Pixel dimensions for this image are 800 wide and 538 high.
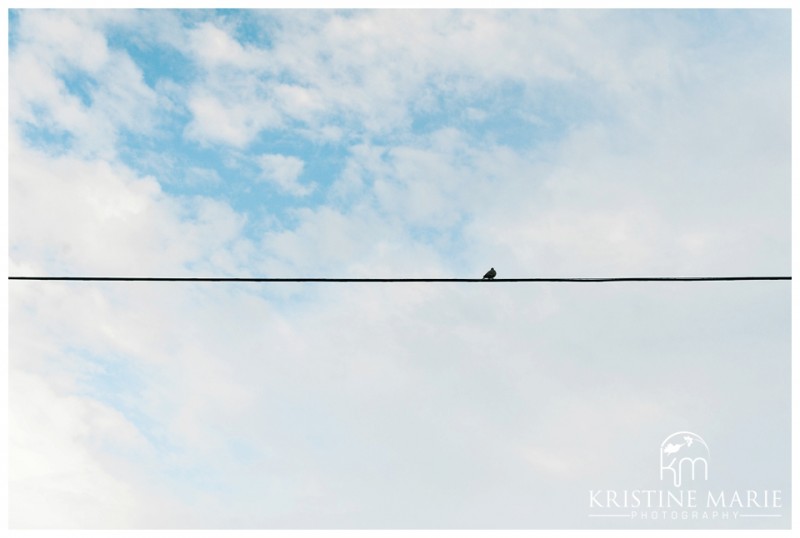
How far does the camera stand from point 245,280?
13.2 metres

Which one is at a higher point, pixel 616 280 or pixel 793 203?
pixel 793 203

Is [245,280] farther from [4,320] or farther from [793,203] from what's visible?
[793,203]

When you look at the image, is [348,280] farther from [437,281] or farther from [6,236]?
[6,236]

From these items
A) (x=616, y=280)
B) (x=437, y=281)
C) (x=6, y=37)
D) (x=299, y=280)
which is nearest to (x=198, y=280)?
(x=299, y=280)

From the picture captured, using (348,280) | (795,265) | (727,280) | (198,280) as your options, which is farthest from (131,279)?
(795,265)

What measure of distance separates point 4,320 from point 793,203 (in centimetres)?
1618

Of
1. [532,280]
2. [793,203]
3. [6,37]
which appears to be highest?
[6,37]

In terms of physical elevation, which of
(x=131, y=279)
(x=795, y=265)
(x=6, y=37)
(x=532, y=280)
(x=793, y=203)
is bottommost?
(x=131, y=279)

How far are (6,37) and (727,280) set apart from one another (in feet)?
51.5

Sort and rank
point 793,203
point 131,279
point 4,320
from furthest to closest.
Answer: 1. point 793,203
2. point 4,320
3. point 131,279

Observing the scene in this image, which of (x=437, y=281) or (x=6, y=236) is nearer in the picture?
(x=437, y=281)

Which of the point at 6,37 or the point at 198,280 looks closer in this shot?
the point at 198,280

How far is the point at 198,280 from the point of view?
43.3ft

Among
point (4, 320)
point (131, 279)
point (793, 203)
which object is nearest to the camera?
point (131, 279)
